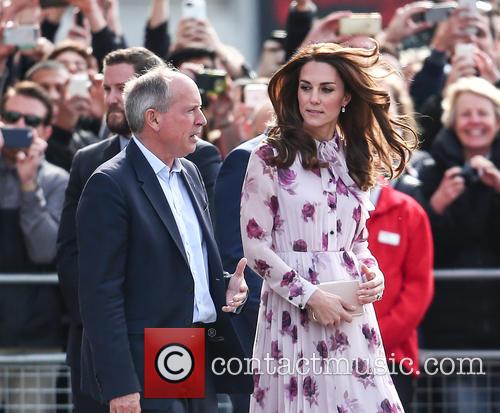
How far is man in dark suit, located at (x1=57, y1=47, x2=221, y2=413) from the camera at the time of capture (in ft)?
22.4

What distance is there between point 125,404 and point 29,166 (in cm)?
308

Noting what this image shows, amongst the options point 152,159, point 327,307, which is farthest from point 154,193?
point 327,307

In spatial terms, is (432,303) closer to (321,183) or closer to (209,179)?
(209,179)

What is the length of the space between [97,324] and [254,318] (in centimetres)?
140

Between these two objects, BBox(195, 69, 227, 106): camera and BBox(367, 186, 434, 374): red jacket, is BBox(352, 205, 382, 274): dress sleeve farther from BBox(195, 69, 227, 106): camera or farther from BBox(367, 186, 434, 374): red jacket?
BBox(195, 69, 227, 106): camera

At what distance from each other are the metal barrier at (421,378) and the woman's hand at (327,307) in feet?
8.26

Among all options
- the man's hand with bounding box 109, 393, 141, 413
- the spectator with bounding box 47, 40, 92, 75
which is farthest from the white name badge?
the spectator with bounding box 47, 40, 92, 75

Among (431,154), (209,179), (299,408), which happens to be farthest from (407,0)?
(299,408)

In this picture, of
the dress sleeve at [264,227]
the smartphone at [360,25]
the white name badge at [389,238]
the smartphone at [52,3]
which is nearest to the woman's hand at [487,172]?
the white name badge at [389,238]

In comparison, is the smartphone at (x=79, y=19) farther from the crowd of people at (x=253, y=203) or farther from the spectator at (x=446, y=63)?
the spectator at (x=446, y=63)

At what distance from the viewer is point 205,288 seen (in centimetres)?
591

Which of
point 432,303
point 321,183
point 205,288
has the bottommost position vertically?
point 432,303

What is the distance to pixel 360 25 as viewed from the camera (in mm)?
9125

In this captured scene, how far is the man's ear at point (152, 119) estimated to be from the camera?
5.88 m
